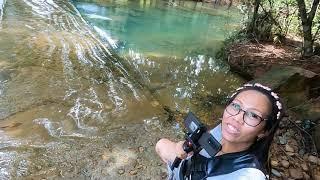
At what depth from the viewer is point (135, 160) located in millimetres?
4000

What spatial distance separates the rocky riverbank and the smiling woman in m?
2.17

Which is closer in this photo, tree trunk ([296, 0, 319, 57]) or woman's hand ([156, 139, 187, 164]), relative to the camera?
woman's hand ([156, 139, 187, 164])

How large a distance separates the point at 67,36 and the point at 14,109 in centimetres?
423

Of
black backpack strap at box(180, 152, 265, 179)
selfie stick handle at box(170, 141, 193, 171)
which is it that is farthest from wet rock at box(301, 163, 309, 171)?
black backpack strap at box(180, 152, 265, 179)

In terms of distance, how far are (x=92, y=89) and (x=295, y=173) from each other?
3.32 m

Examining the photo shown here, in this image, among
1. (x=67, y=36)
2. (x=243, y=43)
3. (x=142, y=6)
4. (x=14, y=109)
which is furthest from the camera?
(x=142, y=6)

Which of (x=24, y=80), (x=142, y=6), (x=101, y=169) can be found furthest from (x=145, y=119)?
(x=142, y=6)

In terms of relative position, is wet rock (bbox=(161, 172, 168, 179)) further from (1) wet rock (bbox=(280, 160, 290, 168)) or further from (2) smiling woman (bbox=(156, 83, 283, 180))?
(2) smiling woman (bbox=(156, 83, 283, 180))

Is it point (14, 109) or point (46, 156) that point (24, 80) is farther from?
point (46, 156)

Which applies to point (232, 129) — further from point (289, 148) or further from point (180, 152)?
point (289, 148)

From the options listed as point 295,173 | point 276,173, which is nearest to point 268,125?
point 276,173

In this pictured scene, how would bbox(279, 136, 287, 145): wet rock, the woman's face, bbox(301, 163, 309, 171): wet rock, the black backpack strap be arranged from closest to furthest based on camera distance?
the black backpack strap → the woman's face → bbox(301, 163, 309, 171): wet rock → bbox(279, 136, 287, 145): wet rock

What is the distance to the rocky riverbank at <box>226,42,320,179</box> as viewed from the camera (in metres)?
3.81

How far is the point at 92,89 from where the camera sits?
5684mm
